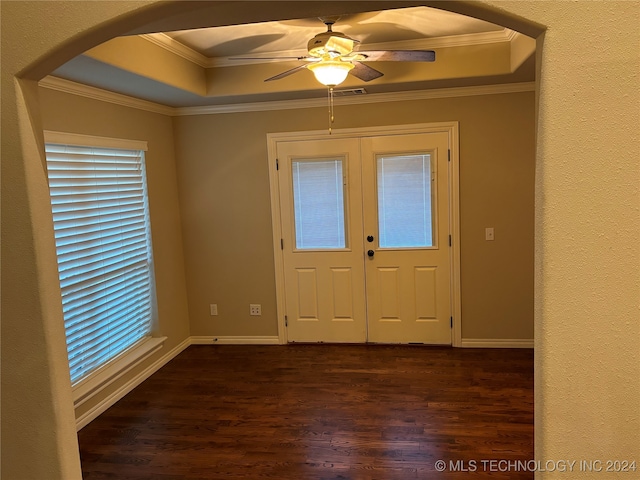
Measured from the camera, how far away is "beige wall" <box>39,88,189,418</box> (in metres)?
3.53

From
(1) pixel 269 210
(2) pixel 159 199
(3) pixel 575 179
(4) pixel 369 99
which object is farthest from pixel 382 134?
(3) pixel 575 179

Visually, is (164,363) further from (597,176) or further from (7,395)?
(597,176)

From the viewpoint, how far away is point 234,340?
16.3 feet

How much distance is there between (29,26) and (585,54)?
169cm

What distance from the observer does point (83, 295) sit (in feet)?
11.2

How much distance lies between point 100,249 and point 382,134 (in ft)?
8.27

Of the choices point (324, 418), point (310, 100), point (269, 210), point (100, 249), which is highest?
point (310, 100)

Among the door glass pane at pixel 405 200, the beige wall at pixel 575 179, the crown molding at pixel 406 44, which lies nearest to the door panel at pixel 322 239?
the door glass pane at pixel 405 200

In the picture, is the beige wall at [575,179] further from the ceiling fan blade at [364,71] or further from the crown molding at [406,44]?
the crown molding at [406,44]

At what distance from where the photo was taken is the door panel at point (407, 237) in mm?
4418

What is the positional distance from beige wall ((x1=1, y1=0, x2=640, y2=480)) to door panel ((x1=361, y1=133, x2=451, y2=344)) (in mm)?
2927

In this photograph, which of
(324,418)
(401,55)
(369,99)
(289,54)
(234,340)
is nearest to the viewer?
(401,55)

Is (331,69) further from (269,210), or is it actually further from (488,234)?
(488,234)

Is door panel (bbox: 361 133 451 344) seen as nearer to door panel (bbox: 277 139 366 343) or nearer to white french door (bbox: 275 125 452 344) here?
white french door (bbox: 275 125 452 344)
